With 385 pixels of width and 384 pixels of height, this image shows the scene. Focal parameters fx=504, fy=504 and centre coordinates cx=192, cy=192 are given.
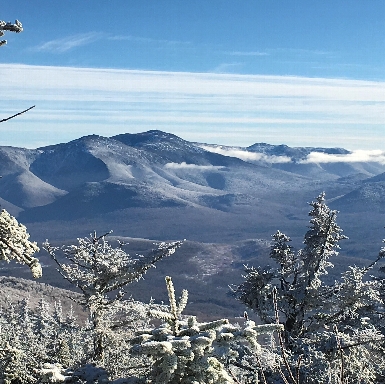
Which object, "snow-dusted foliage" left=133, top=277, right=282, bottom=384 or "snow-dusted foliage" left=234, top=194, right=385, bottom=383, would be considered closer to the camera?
"snow-dusted foliage" left=133, top=277, right=282, bottom=384

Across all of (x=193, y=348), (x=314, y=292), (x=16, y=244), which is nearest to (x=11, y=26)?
(x=16, y=244)

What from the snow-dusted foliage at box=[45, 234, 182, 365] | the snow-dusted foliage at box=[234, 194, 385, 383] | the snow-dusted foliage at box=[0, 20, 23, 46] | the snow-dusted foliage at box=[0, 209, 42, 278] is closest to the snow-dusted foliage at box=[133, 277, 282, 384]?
the snow-dusted foliage at box=[0, 209, 42, 278]

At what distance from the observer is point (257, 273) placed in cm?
2139

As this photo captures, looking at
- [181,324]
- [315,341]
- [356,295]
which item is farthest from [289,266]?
[181,324]

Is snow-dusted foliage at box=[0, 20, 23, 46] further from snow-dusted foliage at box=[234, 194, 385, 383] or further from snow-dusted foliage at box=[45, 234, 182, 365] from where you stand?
snow-dusted foliage at box=[234, 194, 385, 383]

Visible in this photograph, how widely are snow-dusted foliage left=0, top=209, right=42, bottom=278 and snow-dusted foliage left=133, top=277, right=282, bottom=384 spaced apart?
1.93 meters

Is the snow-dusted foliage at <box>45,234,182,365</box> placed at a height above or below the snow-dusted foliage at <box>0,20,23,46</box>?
below

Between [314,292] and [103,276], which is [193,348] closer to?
[103,276]

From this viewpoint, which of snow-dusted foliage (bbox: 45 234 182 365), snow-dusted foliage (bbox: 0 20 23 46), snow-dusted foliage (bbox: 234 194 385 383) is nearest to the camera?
snow-dusted foliage (bbox: 0 20 23 46)

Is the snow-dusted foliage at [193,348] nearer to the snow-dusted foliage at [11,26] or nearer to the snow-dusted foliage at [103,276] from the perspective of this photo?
the snow-dusted foliage at [11,26]

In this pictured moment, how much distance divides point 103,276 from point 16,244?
7.32m

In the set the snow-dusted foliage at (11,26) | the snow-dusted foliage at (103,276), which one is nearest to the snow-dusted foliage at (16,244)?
the snow-dusted foliage at (11,26)

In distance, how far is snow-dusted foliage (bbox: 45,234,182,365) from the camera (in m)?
14.0

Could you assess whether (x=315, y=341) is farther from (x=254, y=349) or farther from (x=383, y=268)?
(x=254, y=349)
